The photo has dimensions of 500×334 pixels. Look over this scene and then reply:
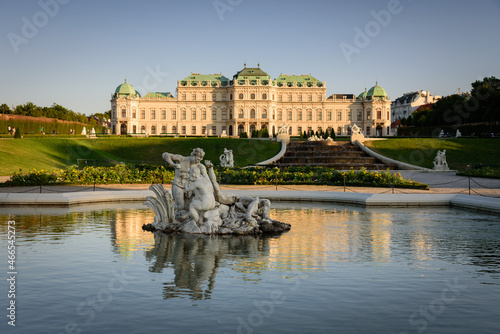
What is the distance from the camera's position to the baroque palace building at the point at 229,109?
359 ft

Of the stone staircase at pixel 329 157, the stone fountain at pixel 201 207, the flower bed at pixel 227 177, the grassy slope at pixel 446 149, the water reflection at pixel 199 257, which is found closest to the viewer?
the water reflection at pixel 199 257

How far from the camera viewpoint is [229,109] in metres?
110

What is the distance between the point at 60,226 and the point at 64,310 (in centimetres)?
700

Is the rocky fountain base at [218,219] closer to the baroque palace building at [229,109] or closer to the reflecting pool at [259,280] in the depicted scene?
the reflecting pool at [259,280]

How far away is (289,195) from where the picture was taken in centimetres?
1877

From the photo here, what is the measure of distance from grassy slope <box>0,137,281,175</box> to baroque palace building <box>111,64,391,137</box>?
198ft

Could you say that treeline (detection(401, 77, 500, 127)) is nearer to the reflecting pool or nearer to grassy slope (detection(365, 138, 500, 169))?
grassy slope (detection(365, 138, 500, 169))

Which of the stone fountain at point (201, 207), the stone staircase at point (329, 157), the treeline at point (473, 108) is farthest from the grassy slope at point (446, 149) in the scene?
the stone fountain at point (201, 207)

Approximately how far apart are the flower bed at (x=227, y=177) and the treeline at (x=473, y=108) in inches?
1736

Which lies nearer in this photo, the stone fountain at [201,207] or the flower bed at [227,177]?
the stone fountain at [201,207]

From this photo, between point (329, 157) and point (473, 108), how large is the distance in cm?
4101

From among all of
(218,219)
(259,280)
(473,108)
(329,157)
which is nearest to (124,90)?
(473,108)

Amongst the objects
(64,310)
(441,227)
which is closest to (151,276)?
(64,310)

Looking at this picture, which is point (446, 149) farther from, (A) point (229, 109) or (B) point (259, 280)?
(A) point (229, 109)
